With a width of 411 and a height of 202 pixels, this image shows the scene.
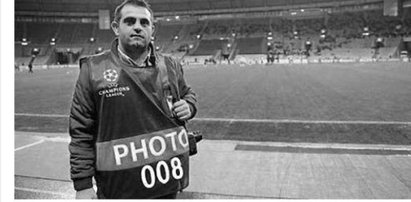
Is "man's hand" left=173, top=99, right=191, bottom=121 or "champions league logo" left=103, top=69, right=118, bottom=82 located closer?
"champions league logo" left=103, top=69, right=118, bottom=82

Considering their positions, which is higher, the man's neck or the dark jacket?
the man's neck

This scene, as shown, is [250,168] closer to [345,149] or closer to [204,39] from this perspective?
[345,149]

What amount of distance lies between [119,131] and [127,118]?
0.08 metres

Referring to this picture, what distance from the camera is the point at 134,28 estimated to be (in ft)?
6.03

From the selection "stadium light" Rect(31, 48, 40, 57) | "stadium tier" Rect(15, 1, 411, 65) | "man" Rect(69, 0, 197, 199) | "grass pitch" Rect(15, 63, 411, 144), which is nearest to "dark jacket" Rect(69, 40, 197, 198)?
"man" Rect(69, 0, 197, 199)

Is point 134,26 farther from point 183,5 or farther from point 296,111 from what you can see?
point 183,5

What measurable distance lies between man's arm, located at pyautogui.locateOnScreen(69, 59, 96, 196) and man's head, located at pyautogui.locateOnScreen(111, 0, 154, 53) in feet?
0.78

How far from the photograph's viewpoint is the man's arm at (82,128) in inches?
71.2

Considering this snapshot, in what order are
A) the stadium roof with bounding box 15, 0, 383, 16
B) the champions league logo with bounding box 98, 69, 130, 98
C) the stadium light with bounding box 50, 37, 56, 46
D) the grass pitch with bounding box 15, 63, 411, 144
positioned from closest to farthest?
1. the champions league logo with bounding box 98, 69, 130, 98
2. the grass pitch with bounding box 15, 63, 411, 144
3. the stadium roof with bounding box 15, 0, 383, 16
4. the stadium light with bounding box 50, 37, 56, 46

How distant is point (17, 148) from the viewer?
496cm

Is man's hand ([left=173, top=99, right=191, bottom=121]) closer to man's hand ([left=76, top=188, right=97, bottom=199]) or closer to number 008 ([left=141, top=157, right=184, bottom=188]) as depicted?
number 008 ([left=141, top=157, right=184, bottom=188])


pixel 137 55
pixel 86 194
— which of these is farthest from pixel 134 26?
pixel 86 194

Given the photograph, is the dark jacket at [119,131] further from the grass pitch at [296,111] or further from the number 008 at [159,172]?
the grass pitch at [296,111]

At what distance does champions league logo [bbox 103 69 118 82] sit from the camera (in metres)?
1.79
